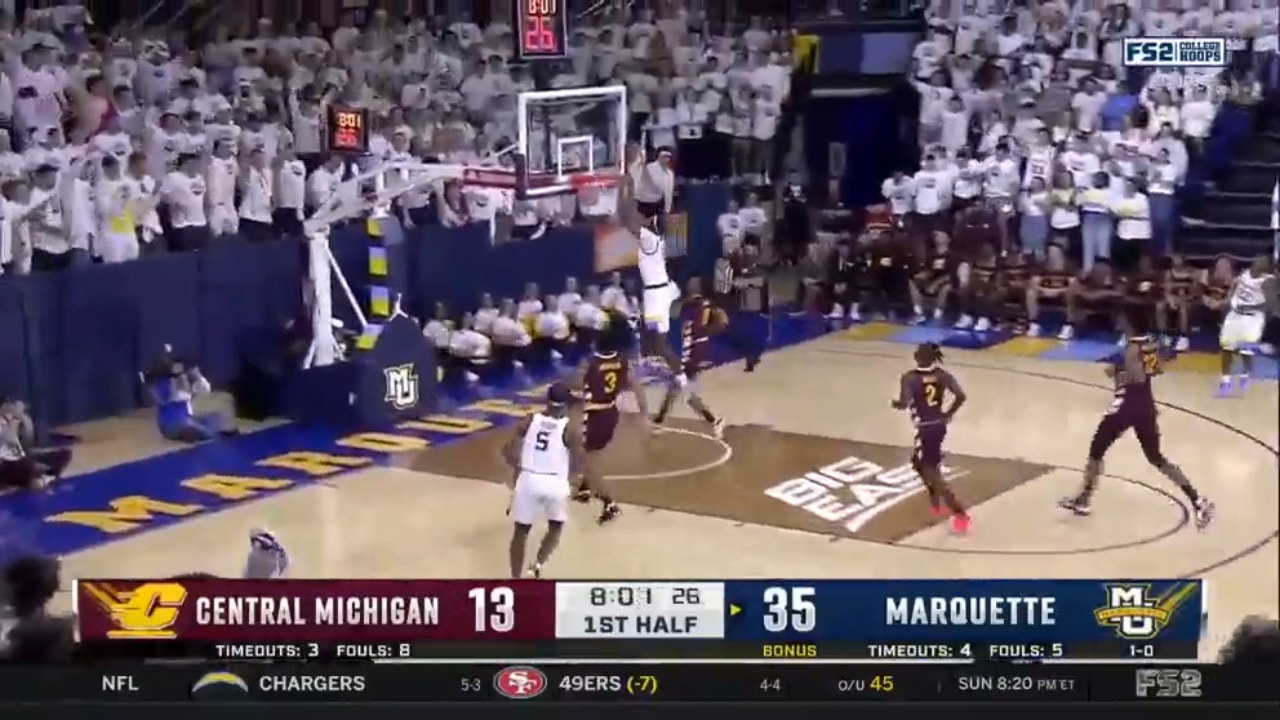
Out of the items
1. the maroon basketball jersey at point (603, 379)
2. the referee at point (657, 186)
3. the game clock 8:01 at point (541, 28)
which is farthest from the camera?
the maroon basketball jersey at point (603, 379)

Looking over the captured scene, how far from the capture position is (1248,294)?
280 cm

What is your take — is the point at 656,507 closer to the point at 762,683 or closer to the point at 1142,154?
the point at 762,683

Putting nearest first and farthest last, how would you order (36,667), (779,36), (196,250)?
(36,667) → (779,36) → (196,250)

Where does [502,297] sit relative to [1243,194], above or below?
below

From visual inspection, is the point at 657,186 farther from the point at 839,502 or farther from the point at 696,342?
the point at 839,502

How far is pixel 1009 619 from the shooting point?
271 centimetres

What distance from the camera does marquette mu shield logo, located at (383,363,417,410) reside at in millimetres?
3283

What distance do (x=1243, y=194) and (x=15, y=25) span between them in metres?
1.93

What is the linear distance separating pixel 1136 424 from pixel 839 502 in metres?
0.50

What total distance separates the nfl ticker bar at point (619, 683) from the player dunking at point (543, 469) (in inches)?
7.2

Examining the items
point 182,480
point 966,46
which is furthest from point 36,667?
point 966,46

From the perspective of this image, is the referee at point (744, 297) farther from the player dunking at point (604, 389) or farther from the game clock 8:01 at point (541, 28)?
the game clock 8:01 at point (541, 28)

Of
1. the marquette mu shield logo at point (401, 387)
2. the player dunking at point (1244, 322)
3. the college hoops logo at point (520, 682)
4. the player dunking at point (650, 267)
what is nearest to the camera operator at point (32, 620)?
the college hoops logo at point (520, 682)

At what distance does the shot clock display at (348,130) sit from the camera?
3055mm
